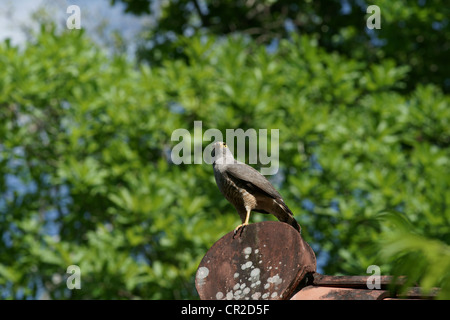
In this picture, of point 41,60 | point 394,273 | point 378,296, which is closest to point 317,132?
point 41,60

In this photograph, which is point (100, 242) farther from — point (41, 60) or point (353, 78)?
point (353, 78)

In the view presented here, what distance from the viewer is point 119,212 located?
7.55m

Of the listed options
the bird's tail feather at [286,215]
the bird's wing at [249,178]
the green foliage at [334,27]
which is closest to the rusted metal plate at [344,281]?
the bird's tail feather at [286,215]

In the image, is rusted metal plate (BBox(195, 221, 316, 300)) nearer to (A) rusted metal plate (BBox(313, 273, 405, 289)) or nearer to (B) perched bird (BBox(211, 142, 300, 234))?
(A) rusted metal plate (BBox(313, 273, 405, 289))

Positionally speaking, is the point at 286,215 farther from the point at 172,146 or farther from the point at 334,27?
the point at 334,27

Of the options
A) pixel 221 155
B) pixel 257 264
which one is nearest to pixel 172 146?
pixel 221 155

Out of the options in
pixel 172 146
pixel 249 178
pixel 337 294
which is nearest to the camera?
pixel 337 294

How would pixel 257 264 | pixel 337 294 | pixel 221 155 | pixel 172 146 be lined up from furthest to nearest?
pixel 172 146, pixel 221 155, pixel 257 264, pixel 337 294

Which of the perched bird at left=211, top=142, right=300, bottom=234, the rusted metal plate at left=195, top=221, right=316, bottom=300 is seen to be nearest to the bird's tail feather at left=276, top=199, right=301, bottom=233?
the perched bird at left=211, top=142, right=300, bottom=234

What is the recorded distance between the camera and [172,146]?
26.9 ft

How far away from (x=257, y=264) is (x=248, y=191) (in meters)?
0.56

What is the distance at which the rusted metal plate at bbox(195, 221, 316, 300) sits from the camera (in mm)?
3389

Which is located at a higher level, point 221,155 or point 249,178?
point 221,155

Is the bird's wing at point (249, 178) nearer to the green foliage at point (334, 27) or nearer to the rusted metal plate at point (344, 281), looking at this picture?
the rusted metal plate at point (344, 281)
